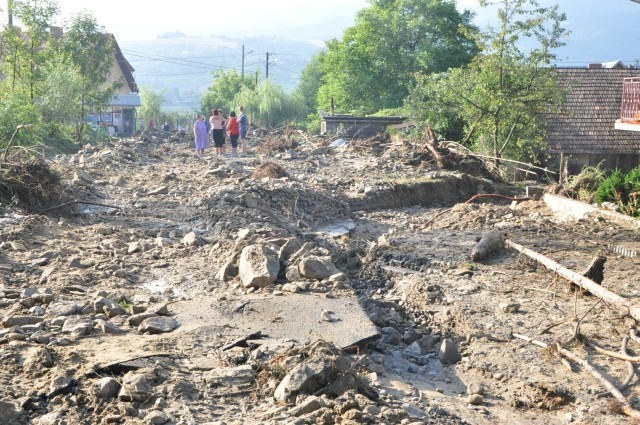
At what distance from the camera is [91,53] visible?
109 ft

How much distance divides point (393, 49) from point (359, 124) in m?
16.2

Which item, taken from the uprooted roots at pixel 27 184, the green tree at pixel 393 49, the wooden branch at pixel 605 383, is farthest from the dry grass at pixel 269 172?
the green tree at pixel 393 49

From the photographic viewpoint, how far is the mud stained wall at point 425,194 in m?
16.9

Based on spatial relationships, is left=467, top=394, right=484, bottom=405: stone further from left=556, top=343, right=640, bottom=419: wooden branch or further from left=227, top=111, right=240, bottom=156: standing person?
left=227, top=111, right=240, bottom=156: standing person

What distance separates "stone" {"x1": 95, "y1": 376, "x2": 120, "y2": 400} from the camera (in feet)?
17.9

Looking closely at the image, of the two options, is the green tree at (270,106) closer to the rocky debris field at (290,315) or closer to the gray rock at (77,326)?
the rocky debris field at (290,315)

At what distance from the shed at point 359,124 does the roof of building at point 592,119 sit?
6473 mm

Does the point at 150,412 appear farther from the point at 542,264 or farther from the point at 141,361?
the point at 542,264

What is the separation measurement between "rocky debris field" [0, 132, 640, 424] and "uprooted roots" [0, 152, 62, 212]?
13.8 inches

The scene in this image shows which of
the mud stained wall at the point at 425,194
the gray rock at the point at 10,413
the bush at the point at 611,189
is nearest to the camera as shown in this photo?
the gray rock at the point at 10,413

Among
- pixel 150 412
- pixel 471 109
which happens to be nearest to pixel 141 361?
pixel 150 412

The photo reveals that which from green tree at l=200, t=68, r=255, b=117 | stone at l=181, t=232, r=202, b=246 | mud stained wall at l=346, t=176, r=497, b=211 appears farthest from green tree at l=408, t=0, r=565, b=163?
green tree at l=200, t=68, r=255, b=117

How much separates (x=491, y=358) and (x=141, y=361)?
331 cm

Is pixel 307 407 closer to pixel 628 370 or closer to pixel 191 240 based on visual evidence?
pixel 628 370
